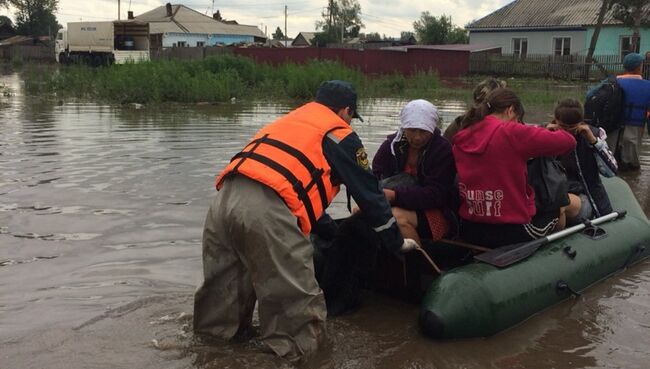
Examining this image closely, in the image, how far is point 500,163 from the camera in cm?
481

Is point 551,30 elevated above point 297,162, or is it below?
above

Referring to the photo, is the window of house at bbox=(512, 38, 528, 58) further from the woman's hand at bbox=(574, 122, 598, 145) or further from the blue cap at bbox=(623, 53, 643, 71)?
the woman's hand at bbox=(574, 122, 598, 145)

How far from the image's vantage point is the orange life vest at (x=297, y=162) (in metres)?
3.94

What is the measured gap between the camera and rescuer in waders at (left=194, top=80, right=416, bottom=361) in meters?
3.92

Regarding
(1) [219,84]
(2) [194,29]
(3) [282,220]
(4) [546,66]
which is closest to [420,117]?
(3) [282,220]

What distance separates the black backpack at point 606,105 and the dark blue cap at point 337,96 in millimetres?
6301

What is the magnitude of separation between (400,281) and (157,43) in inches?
1896

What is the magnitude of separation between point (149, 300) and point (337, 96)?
6.78 feet

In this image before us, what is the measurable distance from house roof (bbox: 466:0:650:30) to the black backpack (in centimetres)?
3202

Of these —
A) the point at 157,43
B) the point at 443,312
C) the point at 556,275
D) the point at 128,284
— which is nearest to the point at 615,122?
the point at 556,275

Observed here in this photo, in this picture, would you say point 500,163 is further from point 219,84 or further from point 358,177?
point 219,84

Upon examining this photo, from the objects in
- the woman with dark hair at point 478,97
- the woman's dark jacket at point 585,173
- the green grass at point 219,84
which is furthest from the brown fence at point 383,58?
the woman with dark hair at point 478,97

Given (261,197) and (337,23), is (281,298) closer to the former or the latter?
(261,197)

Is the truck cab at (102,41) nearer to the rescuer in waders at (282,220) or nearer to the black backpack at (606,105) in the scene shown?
the black backpack at (606,105)
